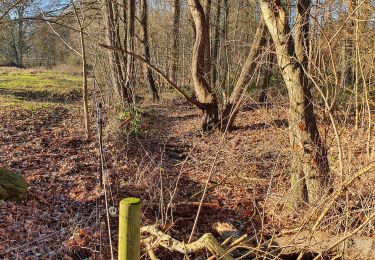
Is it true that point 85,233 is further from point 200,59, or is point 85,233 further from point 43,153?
point 200,59

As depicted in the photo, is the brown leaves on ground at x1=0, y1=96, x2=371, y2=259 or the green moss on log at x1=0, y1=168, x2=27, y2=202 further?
the green moss on log at x1=0, y1=168, x2=27, y2=202

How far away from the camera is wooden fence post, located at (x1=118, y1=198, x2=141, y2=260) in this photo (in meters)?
1.85

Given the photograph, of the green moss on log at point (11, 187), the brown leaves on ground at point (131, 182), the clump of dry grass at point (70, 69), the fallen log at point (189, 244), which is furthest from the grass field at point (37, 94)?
the clump of dry grass at point (70, 69)

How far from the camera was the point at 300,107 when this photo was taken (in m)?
5.15

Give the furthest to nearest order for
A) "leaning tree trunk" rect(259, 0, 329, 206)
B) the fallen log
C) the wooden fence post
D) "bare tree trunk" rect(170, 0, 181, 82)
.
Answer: "bare tree trunk" rect(170, 0, 181, 82) < "leaning tree trunk" rect(259, 0, 329, 206) < the fallen log < the wooden fence post

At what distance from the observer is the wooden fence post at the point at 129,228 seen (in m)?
1.85

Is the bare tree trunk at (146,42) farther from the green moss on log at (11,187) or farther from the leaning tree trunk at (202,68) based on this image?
the green moss on log at (11,187)

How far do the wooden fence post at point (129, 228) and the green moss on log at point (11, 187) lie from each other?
4.00 m

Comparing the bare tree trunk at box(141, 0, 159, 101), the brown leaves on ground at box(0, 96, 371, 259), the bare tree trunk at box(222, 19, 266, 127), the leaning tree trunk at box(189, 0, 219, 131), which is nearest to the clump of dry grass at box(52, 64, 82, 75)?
the bare tree trunk at box(141, 0, 159, 101)

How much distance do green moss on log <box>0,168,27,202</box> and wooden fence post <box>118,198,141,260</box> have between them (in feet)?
13.1

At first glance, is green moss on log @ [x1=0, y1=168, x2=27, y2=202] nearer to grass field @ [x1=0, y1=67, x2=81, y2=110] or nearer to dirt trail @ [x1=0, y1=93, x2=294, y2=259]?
dirt trail @ [x1=0, y1=93, x2=294, y2=259]

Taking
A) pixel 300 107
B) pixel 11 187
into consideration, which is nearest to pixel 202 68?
pixel 300 107

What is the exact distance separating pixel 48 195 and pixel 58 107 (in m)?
8.29

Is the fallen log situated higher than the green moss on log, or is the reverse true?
the green moss on log
